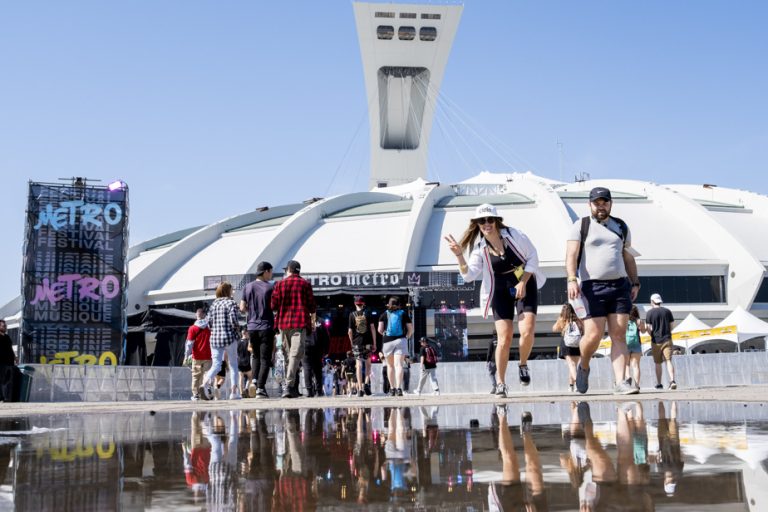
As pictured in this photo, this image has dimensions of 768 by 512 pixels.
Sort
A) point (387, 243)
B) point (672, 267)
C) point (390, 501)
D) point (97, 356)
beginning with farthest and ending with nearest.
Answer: point (387, 243)
point (672, 267)
point (97, 356)
point (390, 501)

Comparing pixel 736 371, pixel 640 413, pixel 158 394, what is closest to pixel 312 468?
pixel 640 413

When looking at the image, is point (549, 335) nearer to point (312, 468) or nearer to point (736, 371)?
point (736, 371)

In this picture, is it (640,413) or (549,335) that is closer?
(640,413)

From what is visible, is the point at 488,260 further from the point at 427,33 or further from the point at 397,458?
the point at 427,33

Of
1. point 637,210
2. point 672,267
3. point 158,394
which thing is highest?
point 637,210

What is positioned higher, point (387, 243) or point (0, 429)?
point (387, 243)

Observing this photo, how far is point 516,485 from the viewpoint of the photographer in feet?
7.00

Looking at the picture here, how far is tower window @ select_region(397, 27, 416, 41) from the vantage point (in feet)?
208

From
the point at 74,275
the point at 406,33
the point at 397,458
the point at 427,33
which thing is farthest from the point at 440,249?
the point at 397,458

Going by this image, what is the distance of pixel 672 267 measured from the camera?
1441 inches

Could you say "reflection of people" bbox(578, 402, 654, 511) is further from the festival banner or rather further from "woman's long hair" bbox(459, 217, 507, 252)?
the festival banner

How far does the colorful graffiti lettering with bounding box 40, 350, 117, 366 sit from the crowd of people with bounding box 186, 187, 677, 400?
14.9 ft

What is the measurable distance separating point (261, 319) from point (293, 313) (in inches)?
29.6

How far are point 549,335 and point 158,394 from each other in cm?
2760
